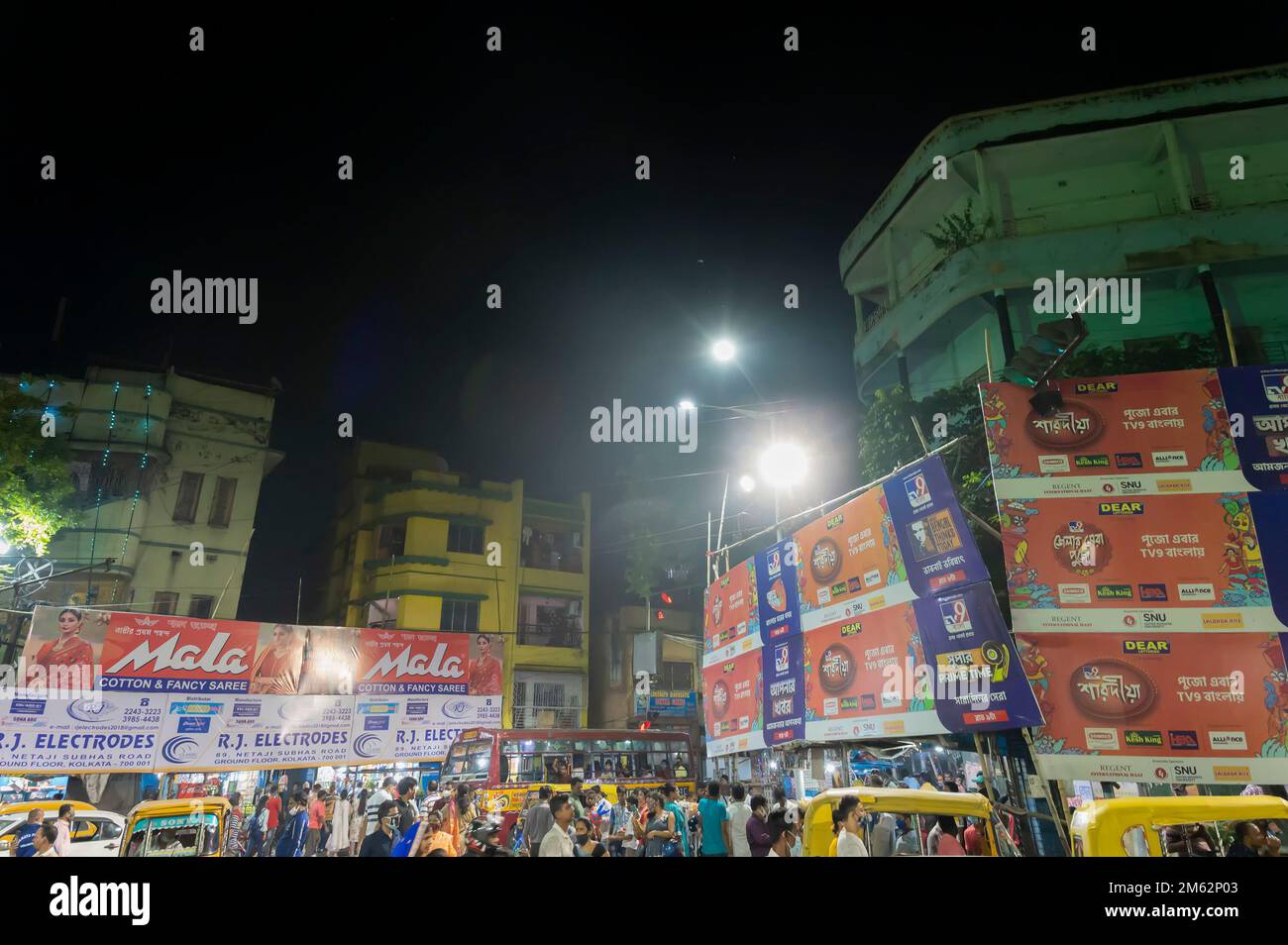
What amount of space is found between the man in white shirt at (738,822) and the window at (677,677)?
2270 centimetres

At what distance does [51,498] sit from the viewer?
18.3 meters

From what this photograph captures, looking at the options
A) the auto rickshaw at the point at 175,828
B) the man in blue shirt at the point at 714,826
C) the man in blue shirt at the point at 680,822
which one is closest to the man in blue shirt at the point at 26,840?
the auto rickshaw at the point at 175,828

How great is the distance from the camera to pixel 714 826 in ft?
28.3

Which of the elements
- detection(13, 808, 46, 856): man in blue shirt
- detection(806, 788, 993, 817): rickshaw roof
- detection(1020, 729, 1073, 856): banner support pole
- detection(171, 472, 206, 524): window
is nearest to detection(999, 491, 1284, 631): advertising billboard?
detection(1020, 729, 1073, 856): banner support pole

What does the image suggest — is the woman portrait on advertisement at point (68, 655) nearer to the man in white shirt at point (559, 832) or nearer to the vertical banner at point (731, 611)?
the man in white shirt at point (559, 832)

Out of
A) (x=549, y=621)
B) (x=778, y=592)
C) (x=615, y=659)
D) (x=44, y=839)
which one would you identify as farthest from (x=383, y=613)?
(x=778, y=592)

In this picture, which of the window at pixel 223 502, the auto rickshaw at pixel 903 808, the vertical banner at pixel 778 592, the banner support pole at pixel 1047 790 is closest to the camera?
the banner support pole at pixel 1047 790

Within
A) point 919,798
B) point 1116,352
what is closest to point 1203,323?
point 1116,352

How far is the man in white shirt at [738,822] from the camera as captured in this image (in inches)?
338

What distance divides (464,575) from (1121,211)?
25.2 metres

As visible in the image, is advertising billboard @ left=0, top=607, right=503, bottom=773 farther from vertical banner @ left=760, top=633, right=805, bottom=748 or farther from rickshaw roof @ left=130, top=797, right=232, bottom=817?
vertical banner @ left=760, top=633, right=805, bottom=748

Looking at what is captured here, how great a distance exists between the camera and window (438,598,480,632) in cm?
2825
